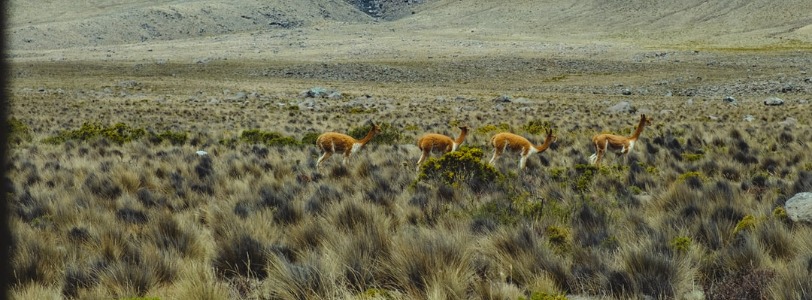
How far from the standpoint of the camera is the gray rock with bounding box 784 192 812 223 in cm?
583

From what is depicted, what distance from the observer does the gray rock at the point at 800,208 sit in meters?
5.83

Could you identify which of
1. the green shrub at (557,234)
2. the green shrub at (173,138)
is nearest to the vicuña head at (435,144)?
the green shrub at (557,234)

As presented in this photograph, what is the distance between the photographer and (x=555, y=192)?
8.14m

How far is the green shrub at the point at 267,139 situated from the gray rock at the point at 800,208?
37.3ft

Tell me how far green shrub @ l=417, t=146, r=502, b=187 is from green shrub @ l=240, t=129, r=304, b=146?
22.0 ft

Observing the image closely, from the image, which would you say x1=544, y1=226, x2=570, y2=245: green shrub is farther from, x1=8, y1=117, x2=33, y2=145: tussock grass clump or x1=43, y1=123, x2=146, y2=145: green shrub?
x1=8, y1=117, x2=33, y2=145: tussock grass clump

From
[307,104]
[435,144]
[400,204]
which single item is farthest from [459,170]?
[307,104]

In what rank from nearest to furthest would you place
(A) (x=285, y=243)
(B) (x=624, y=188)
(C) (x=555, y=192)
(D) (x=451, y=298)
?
(D) (x=451, y=298), (A) (x=285, y=243), (C) (x=555, y=192), (B) (x=624, y=188)

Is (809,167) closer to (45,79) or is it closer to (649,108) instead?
(649,108)

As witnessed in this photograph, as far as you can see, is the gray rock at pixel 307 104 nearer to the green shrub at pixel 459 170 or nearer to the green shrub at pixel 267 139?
the green shrub at pixel 267 139

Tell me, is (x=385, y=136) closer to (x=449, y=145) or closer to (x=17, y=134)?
Result: (x=449, y=145)

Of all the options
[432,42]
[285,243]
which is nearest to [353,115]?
[285,243]

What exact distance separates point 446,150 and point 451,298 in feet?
23.6

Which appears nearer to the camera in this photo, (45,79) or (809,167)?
(809,167)
